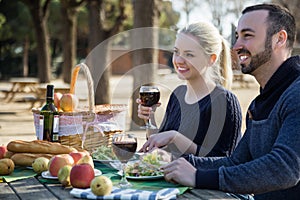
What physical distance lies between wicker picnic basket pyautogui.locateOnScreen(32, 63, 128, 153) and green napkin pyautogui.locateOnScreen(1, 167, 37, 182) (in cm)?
66

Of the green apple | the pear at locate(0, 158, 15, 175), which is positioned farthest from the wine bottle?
Answer: the green apple

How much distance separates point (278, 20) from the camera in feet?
8.69

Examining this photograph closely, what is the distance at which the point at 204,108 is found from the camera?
350 cm

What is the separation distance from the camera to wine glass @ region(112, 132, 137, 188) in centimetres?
245

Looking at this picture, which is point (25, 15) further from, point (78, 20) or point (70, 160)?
point (70, 160)

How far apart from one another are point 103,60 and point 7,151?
11058 mm

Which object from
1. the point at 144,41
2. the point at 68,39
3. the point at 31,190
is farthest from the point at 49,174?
the point at 68,39

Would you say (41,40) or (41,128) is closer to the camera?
(41,128)

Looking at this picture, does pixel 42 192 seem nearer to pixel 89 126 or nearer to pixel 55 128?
pixel 55 128

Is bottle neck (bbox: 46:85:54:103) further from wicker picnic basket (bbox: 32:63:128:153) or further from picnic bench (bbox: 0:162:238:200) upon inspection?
picnic bench (bbox: 0:162:238:200)

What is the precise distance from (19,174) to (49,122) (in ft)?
A: 2.53

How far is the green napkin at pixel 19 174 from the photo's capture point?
2.73 m

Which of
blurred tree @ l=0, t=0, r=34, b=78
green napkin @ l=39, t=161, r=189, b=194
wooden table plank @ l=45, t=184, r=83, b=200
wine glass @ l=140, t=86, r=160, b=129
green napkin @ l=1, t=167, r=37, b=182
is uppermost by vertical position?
blurred tree @ l=0, t=0, r=34, b=78

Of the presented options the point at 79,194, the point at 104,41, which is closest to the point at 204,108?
the point at 79,194
